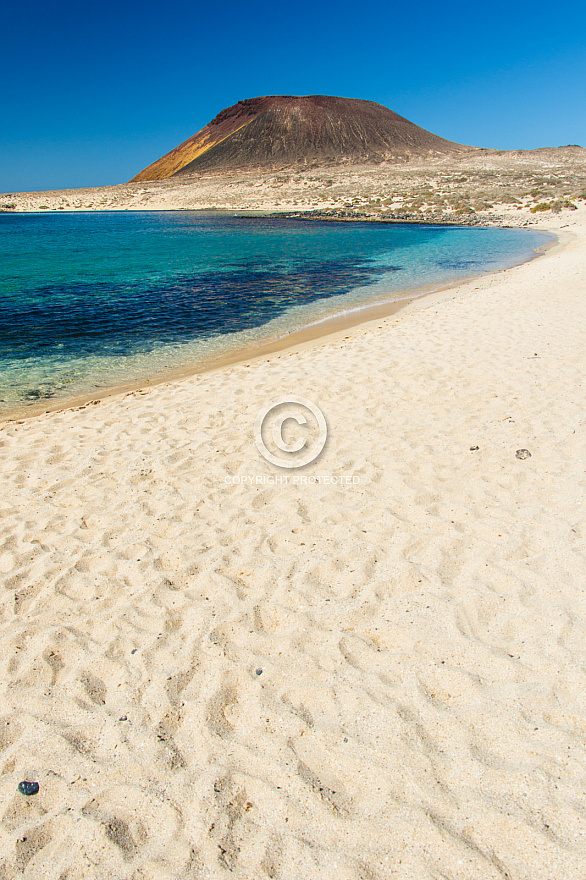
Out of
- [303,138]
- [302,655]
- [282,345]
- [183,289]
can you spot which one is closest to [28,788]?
[302,655]

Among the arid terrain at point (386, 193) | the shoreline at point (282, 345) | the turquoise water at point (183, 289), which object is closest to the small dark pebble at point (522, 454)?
the shoreline at point (282, 345)

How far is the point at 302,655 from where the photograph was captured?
2863 millimetres

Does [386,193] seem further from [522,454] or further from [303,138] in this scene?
[303,138]

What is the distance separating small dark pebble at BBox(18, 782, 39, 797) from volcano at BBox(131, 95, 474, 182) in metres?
106

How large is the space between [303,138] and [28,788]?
12889cm

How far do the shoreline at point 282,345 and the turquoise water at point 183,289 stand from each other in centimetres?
24

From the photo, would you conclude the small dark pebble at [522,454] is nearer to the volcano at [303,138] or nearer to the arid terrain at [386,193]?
the arid terrain at [386,193]

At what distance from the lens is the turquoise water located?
32.4 ft

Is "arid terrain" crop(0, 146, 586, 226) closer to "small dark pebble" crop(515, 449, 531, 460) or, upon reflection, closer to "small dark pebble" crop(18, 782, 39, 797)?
"small dark pebble" crop(515, 449, 531, 460)

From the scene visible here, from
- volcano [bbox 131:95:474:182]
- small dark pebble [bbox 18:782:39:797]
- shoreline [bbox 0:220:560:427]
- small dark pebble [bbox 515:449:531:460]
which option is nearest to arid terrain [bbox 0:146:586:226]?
volcano [bbox 131:95:474:182]

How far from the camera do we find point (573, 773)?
217 cm

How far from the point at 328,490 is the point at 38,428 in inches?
171

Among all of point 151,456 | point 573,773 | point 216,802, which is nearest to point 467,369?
point 151,456

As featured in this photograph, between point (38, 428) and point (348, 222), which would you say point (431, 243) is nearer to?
point (348, 222)
